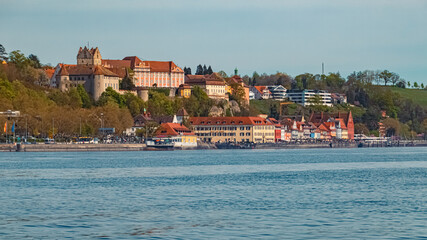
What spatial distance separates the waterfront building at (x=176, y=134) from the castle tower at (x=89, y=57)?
2840 cm

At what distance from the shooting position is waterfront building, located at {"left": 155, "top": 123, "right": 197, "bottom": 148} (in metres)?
138

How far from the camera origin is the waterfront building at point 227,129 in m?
155

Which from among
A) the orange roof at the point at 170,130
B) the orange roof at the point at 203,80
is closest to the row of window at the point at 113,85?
the orange roof at the point at 170,130

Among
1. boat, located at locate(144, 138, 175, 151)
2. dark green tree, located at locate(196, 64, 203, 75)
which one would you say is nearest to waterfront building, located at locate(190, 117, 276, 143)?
boat, located at locate(144, 138, 175, 151)

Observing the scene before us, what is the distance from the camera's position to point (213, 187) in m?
42.6

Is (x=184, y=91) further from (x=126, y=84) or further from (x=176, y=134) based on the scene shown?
(x=176, y=134)

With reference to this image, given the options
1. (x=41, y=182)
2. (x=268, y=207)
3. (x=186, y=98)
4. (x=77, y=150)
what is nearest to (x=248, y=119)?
(x=186, y=98)

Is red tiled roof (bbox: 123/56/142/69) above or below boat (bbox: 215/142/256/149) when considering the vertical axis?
above

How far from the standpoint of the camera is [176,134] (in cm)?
13812

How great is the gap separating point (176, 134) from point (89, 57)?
1343 inches

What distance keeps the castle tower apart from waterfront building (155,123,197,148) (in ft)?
93.2

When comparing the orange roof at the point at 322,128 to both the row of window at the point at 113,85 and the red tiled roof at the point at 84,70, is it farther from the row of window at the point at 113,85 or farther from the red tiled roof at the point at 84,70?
the red tiled roof at the point at 84,70

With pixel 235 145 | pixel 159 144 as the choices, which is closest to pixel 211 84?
pixel 235 145

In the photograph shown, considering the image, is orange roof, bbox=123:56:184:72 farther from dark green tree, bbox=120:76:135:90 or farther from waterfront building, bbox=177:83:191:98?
dark green tree, bbox=120:76:135:90
